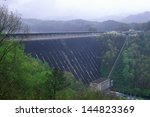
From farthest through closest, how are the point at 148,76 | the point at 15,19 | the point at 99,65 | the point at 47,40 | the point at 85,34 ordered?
the point at 85,34
the point at 99,65
the point at 148,76
the point at 47,40
the point at 15,19

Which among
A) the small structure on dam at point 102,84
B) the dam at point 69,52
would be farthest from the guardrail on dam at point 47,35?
the small structure on dam at point 102,84

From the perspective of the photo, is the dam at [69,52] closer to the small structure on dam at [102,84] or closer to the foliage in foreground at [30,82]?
the small structure on dam at [102,84]

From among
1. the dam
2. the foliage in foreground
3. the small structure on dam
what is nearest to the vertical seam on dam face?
the dam

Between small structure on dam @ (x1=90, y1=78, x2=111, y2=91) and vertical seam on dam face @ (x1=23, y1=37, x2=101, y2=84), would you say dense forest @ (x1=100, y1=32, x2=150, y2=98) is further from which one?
vertical seam on dam face @ (x1=23, y1=37, x2=101, y2=84)

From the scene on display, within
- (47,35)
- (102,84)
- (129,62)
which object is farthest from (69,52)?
(129,62)

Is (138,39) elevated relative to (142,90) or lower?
elevated

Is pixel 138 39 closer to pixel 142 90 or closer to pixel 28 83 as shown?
pixel 142 90

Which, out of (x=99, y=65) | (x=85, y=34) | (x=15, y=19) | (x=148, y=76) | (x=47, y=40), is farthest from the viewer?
(x=85, y=34)

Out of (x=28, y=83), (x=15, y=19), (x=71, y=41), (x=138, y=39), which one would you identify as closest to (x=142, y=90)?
(x=71, y=41)
